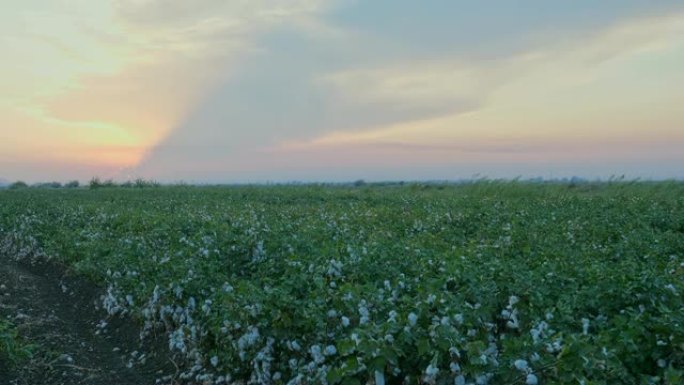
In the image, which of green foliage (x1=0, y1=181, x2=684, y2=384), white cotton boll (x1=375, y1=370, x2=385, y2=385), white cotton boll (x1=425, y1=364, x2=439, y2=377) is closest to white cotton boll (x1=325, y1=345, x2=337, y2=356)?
green foliage (x1=0, y1=181, x2=684, y2=384)

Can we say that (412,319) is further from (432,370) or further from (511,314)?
(511,314)

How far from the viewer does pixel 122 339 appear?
20.8ft

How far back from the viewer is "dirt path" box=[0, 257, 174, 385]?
5.27m

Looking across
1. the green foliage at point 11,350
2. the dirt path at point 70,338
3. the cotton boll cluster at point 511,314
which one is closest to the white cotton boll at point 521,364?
the cotton boll cluster at point 511,314

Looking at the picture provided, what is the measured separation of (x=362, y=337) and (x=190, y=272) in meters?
3.31

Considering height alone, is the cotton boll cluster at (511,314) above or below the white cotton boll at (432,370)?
above

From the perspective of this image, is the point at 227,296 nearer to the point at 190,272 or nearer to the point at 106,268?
the point at 190,272

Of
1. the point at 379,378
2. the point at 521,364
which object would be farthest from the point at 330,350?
the point at 521,364

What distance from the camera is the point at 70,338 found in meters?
6.41

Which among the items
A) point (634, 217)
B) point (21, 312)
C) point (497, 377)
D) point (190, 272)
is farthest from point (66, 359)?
point (634, 217)

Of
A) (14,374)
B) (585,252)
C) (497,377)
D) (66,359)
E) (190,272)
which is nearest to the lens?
(497,377)

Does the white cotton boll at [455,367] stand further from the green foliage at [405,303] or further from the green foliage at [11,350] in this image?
the green foliage at [11,350]

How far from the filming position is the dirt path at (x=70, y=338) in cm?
527

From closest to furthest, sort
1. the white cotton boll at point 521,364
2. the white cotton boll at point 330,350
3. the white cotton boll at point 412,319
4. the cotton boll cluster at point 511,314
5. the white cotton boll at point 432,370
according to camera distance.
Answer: the white cotton boll at point 521,364
the white cotton boll at point 432,370
the white cotton boll at point 412,319
the white cotton boll at point 330,350
the cotton boll cluster at point 511,314
